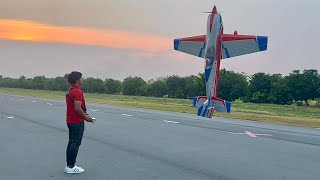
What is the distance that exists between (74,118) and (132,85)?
69.7 metres

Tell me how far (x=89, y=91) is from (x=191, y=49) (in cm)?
6890

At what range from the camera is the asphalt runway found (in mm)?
8086

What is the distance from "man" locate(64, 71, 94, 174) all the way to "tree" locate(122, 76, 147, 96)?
67164 millimetres

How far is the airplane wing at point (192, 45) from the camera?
1767cm

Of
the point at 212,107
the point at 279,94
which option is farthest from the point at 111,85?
the point at 212,107

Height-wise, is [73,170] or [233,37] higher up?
[233,37]

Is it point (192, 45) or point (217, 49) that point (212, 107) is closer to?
point (217, 49)

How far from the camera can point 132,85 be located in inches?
3059

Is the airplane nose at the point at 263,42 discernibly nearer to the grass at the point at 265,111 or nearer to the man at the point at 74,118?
the grass at the point at 265,111

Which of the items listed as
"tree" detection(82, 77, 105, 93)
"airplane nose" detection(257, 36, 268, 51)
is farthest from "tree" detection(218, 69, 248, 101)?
"tree" detection(82, 77, 105, 93)

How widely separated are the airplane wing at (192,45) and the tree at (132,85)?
57047 mm

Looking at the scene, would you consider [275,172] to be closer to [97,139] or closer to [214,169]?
[214,169]

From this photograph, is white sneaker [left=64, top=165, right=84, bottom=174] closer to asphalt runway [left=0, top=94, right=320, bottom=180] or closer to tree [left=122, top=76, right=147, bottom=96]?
asphalt runway [left=0, top=94, right=320, bottom=180]

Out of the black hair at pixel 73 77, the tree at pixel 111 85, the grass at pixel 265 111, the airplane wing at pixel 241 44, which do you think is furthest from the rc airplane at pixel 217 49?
the tree at pixel 111 85
